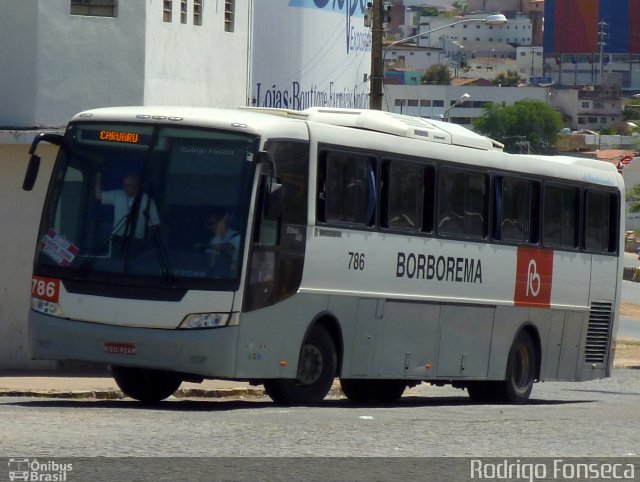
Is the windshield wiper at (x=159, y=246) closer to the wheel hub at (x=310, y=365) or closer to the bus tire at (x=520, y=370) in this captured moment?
the wheel hub at (x=310, y=365)

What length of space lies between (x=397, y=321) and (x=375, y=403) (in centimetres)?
224

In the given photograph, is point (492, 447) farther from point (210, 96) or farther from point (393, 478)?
point (210, 96)

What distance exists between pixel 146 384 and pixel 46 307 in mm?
1910

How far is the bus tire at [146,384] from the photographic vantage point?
49.0 feet

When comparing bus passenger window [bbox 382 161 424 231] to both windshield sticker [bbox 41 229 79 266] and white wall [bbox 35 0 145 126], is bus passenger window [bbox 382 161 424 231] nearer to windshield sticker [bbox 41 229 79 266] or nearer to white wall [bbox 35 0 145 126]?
windshield sticker [bbox 41 229 79 266]

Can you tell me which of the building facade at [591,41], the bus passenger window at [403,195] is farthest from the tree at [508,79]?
the bus passenger window at [403,195]

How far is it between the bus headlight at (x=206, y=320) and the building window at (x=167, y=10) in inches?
324

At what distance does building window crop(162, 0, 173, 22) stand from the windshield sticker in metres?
7.28

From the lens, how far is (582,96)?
141m

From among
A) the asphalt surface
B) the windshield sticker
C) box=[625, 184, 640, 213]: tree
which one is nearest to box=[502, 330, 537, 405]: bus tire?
the asphalt surface

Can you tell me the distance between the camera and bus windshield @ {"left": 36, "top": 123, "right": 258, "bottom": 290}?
43.6 ft

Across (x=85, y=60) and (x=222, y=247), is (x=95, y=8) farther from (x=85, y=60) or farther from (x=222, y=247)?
(x=222, y=247)

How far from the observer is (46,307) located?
13.7 metres

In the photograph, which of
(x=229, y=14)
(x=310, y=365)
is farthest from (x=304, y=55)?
(x=310, y=365)
